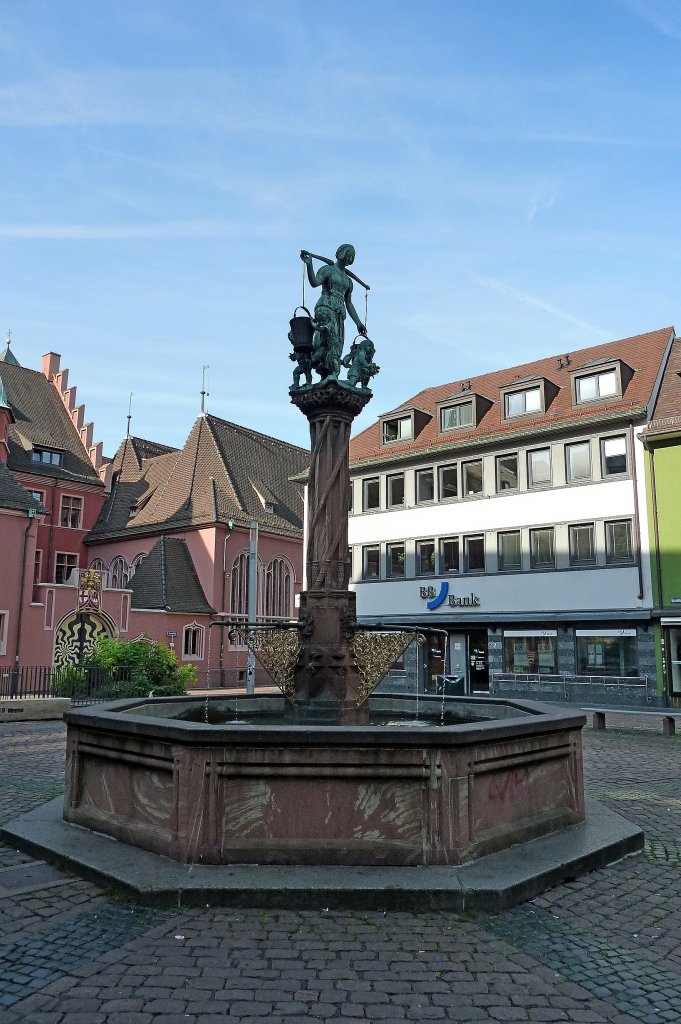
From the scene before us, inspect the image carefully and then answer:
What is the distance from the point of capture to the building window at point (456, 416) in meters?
36.0

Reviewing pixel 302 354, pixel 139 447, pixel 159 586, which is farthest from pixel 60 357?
pixel 302 354

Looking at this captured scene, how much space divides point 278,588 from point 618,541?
23044 mm

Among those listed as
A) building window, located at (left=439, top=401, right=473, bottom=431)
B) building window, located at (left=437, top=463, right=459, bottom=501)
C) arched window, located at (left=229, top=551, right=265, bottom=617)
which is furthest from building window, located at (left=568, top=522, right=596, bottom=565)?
arched window, located at (left=229, top=551, right=265, bottom=617)

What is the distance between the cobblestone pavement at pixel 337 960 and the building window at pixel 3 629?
28.9 metres

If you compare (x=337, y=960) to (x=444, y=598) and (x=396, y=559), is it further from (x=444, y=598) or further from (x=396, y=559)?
(x=396, y=559)

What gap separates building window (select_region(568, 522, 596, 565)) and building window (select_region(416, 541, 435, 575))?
6368 millimetres

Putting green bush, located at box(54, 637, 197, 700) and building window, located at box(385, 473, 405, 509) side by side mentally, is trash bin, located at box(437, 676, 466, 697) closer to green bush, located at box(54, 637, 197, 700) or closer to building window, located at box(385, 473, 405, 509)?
building window, located at box(385, 473, 405, 509)

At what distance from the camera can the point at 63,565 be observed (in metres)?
47.7

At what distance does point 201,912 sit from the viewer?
5449 mm

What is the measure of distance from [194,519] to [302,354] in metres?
35.4

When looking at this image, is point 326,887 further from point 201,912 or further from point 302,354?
point 302,354

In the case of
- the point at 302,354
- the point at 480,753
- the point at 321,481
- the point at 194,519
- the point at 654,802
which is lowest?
the point at 654,802

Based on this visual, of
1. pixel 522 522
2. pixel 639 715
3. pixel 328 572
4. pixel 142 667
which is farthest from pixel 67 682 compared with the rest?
pixel 328 572

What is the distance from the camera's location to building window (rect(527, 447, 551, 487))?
32188 millimetres
